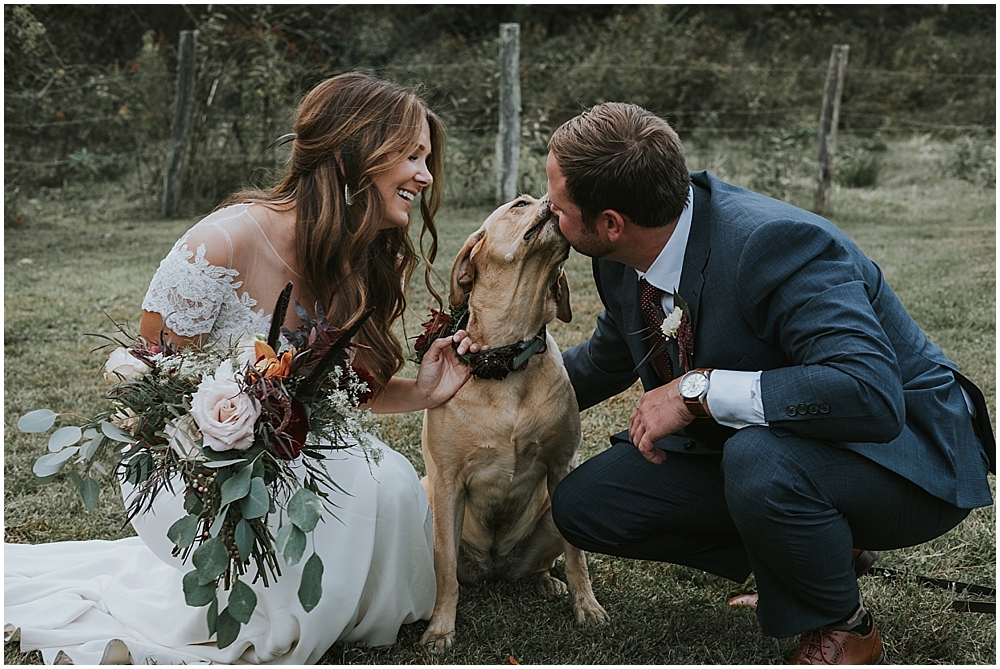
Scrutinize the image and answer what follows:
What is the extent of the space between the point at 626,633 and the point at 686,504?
0.48 metres

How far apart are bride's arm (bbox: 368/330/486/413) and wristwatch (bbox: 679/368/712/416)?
791mm

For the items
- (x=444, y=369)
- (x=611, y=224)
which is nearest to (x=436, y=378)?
(x=444, y=369)

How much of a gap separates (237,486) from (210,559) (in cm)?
19

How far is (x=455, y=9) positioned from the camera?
17094 millimetres

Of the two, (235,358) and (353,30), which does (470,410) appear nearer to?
(235,358)

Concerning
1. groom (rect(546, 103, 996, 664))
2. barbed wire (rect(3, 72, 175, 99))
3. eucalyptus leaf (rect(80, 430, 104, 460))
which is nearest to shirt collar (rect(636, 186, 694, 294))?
groom (rect(546, 103, 996, 664))

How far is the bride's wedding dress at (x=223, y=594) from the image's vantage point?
269 cm

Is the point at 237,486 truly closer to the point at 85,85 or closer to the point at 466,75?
the point at 466,75

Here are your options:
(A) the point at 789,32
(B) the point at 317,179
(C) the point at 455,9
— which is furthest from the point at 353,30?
(B) the point at 317,179

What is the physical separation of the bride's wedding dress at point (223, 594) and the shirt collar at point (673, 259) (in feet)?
3.19

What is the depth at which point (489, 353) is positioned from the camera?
9.80ft

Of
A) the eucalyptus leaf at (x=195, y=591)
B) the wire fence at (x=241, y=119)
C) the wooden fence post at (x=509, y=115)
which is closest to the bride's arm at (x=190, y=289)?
the eucalyptus leaf at (x=195, y=591)

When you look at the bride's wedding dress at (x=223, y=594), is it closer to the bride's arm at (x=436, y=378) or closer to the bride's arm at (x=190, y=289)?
the bride's arm at (x=190, y=289)

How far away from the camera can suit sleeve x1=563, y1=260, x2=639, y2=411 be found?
3.13 meters
